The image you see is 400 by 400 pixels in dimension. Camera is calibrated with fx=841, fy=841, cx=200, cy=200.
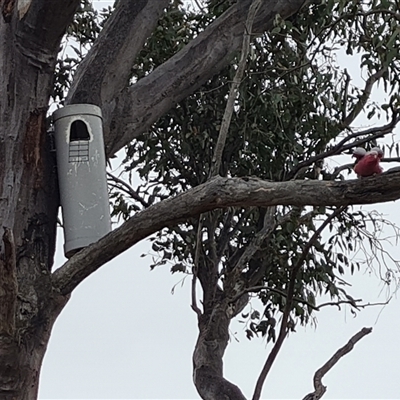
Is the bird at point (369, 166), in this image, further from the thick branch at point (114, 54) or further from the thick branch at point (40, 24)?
the thick branch at point (114, 54)

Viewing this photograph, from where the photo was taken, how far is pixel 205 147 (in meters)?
4.77

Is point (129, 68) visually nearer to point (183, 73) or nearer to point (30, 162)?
point (183, 73)

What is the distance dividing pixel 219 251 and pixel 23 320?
1861 mm

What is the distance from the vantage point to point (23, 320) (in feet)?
10.2

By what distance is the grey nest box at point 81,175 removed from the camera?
10.9ft

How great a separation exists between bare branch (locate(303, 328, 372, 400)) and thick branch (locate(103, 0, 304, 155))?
1.37 metres

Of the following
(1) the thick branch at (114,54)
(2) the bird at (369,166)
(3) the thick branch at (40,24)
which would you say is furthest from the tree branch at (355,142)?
(3) the thick branch at (40,24)

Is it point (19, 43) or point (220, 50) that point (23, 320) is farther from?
point (220, 50)

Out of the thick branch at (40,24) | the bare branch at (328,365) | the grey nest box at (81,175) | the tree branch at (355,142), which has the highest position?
the thick branch at (40,24)

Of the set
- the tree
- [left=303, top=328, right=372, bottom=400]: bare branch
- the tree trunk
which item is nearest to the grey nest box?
the tree

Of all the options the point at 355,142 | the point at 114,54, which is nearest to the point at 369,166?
the point at 114,54

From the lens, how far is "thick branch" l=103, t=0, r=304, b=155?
3.87 m

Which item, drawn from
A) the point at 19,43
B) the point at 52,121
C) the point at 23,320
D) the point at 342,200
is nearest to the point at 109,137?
the point at 52,121

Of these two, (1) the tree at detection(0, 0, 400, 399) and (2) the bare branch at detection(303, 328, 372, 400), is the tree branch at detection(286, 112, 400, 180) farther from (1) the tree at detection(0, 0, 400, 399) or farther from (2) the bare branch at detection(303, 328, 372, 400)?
(2) the bare branch at detection(303, 328, 372, 400)
